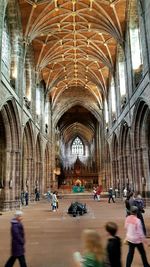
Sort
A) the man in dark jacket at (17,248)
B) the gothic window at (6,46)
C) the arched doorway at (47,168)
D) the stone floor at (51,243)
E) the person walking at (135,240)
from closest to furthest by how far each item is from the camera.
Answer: the man in dark jacket at (17,248)
the person walking at (135,240)
the stone floor at (51,243)
the gothic window at (6,46)
the arched doorway at (47,168)

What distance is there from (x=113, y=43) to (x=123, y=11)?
16.4ft

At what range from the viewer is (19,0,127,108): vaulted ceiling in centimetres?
2317

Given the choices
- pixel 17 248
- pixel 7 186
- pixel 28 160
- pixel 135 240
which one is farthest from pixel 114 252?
pixel 28 160

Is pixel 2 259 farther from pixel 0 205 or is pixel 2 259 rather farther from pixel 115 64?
pixel 115 64

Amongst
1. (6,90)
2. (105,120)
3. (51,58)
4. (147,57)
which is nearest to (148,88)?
(147,57)

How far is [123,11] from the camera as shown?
23.3 meters

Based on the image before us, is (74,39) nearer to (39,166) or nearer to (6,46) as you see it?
(6,46)

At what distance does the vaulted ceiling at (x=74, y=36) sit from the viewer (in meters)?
23.2

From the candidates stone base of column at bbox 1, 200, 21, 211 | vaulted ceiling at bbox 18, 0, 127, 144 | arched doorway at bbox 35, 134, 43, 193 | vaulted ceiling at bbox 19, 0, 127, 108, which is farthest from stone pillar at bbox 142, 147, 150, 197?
arched doorway at bbox 35, 134, 43, 193

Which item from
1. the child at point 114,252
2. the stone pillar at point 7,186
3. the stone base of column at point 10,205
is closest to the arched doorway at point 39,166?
the stone base of column at point 10,205

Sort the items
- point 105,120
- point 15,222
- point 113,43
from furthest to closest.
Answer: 1. point 105,120
2. point 113,43
3. point 15,222

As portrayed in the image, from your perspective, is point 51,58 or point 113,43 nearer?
point 113,43

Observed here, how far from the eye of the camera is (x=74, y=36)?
28.1m

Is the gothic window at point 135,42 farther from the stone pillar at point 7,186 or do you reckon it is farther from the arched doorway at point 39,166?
the arched doorway at point 39,166
